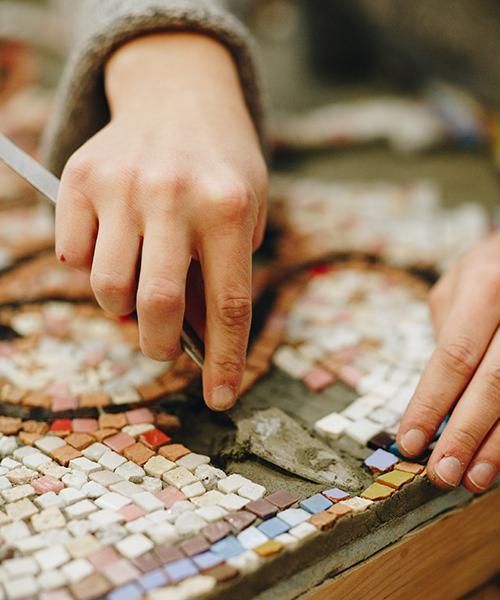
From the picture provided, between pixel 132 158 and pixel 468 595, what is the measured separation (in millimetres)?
631

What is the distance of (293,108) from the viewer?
5.92 ft

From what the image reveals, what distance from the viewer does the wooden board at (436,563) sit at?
0.67 m

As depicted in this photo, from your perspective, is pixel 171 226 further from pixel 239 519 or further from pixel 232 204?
pixel 239 519

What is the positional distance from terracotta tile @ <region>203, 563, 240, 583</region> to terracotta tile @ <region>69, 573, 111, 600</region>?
8cm

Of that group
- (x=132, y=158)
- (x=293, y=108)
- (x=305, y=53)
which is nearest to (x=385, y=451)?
(x=132, y=158)

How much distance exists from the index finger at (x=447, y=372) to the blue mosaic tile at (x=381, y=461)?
0.6 inches

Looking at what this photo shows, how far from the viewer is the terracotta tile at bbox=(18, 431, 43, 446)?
2.39 ft

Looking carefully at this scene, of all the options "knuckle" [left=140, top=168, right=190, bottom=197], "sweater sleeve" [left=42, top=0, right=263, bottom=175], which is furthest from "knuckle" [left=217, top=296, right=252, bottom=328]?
"sweater sleeve" [left=42, top=0, right=263, bottom=175]

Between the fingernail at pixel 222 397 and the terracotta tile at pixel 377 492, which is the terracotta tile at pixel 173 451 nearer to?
the fingernail at pixel 222 397

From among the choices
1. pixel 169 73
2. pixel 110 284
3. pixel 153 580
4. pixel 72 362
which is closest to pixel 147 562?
pixel 153 580

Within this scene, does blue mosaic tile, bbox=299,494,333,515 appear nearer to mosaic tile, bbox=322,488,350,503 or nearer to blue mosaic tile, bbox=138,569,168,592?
mosaic tile, bbox=322,488,350,503

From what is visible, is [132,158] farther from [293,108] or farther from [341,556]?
[293,108]

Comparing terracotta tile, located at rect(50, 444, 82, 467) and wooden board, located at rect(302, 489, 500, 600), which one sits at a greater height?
terracotta tile, located at rect(50, 444, 82, 467)

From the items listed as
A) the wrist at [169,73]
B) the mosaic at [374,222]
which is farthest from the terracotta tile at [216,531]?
the mosaic at [374,222]
